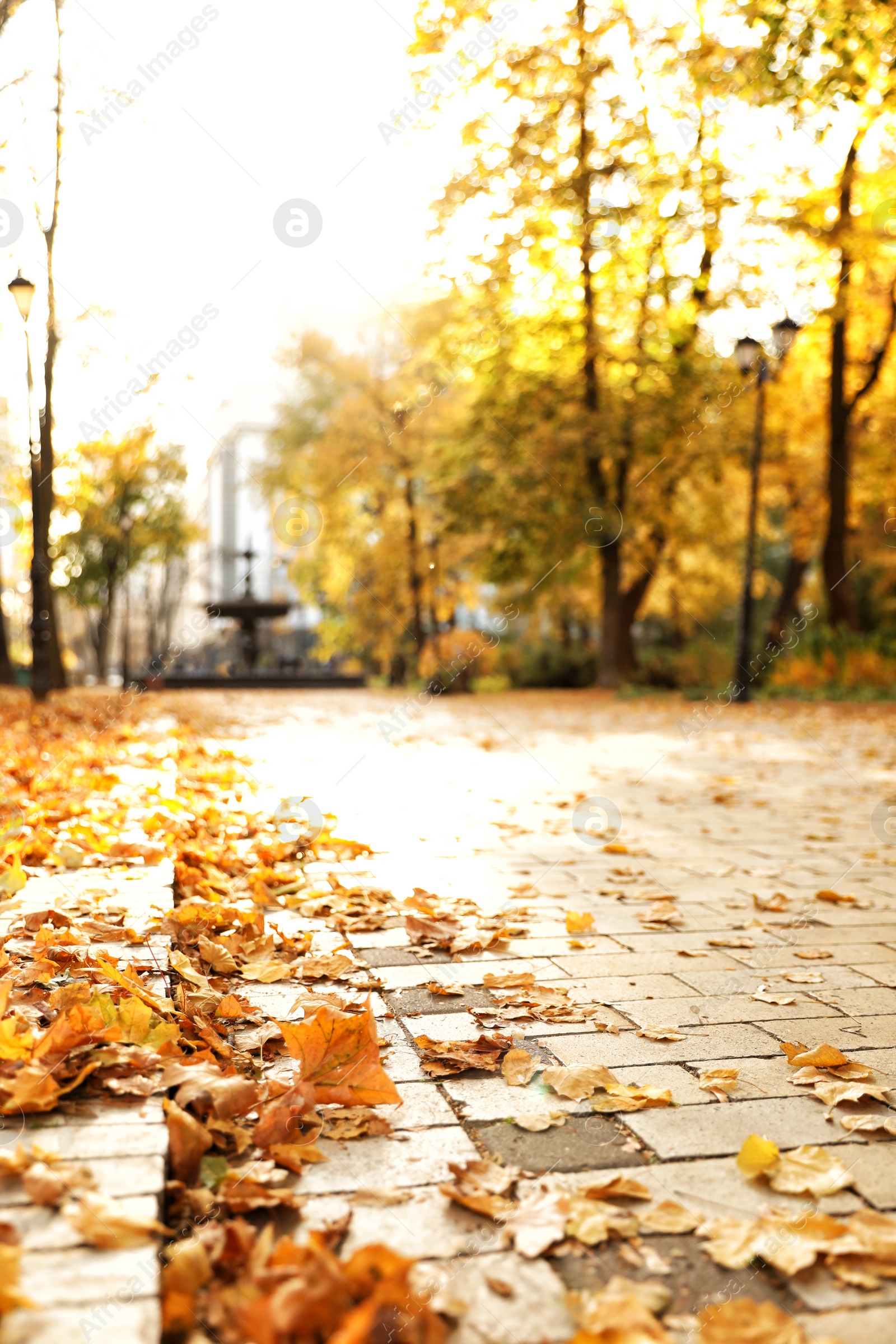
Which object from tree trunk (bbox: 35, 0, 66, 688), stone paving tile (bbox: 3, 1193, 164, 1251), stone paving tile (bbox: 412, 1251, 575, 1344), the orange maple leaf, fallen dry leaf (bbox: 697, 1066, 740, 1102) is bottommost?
fallen dry leaf (bbox: 697, 1066, 740, 1102)

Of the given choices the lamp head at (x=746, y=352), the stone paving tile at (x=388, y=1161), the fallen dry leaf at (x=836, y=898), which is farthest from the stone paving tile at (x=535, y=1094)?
the lamp head at (x=746, y=352)

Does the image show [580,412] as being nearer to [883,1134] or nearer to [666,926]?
[666,926]

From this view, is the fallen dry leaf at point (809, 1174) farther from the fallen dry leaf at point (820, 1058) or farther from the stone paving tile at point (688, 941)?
the stone paving tile at point (688, 941)

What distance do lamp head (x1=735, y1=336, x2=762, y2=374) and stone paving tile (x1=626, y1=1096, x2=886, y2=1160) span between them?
15872mm

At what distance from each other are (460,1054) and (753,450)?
1739 centimetres

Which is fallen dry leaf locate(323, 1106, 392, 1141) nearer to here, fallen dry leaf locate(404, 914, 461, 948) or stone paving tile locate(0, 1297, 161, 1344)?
stone paving tile locate(0, 1297, 161, 1344)

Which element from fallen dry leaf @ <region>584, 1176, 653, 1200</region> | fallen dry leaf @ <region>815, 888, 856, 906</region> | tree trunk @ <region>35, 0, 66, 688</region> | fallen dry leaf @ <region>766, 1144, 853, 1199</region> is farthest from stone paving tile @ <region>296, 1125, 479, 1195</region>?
tree trunk @ <region>35, 0, 66, 688</region>

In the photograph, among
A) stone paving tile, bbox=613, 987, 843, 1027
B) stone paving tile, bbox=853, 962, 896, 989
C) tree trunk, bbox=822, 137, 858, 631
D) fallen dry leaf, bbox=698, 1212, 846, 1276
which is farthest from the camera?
tree trunk, bbox=822, 137, 858, 631

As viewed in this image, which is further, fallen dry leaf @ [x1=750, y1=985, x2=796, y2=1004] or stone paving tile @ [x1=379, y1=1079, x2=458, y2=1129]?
fallen dry leaf @ [x1=750, y1=985, x2=796, y2=1004]

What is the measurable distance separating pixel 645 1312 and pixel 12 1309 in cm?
94

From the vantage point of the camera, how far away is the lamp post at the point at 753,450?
1650 cm

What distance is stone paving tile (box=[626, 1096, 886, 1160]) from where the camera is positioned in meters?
2.30

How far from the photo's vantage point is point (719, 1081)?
2.64 metres

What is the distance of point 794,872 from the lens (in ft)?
17.1
